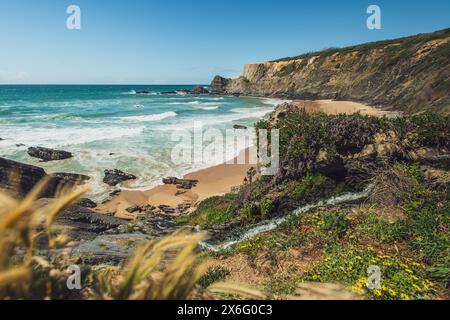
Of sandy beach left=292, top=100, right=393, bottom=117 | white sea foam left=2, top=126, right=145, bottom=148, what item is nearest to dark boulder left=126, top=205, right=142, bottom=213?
white sea foam left=2, top=126, right=145, bottom=148

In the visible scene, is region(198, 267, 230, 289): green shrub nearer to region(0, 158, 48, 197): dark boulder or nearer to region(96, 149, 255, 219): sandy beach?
region(0, 158, 48, 197): dark boulder

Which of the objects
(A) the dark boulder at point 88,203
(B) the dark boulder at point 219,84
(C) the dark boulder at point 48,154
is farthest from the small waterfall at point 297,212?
(B) the dark boulder at point 219,84

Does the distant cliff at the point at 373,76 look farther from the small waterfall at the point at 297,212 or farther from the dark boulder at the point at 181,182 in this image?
the dark boulder at the point at 181,182

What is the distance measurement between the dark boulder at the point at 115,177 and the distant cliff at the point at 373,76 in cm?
1646

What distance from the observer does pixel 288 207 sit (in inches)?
360

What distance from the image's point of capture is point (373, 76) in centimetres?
4444

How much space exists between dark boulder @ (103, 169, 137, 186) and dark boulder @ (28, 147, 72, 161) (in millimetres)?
5487

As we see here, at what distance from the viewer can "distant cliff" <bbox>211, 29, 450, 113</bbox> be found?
88.6 ft

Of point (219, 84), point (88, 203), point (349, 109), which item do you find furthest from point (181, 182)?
point (219, 84)

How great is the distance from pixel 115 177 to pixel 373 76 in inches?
1582

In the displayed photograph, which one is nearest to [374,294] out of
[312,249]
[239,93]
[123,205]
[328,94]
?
[312,249]

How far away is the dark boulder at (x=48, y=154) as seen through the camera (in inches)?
818

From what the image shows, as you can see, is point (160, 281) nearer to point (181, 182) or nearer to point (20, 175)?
point (20, 175)
